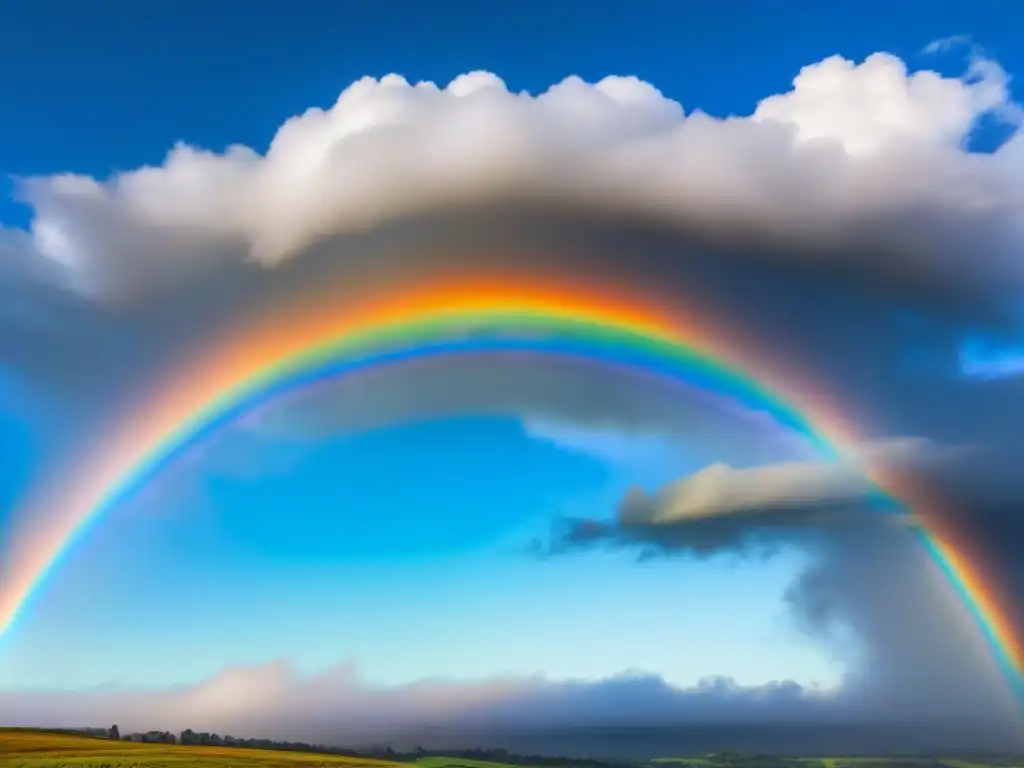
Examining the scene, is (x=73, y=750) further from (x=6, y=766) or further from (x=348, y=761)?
(x=348, y=761)

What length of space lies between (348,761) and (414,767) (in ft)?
41.3

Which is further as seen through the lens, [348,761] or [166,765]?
[348,761]

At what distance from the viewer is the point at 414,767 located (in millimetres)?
198875

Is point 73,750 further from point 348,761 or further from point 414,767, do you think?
point 414,767

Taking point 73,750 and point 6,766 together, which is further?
point 73,750

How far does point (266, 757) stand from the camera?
7736 inches

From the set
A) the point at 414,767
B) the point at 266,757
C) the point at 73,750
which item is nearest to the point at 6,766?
the point at 73,750

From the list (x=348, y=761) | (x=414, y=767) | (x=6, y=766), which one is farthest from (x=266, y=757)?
(x=6, y=766)

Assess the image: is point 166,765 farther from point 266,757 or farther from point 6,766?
point 266,757

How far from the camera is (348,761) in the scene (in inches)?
Answer: 7751

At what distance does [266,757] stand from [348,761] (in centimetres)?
1542

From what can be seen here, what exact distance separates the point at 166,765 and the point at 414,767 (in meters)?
53.9

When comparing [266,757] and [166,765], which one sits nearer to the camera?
[166,765]

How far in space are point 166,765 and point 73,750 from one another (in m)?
38.7
